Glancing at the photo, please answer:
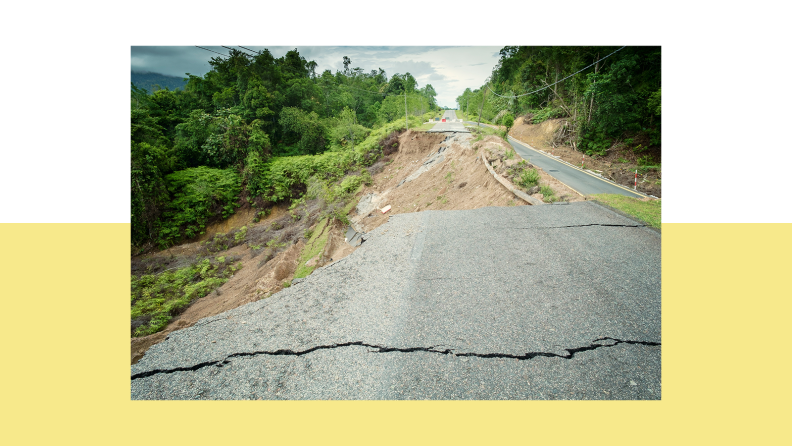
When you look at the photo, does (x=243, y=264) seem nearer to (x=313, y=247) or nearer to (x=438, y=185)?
(x=313, y=247)

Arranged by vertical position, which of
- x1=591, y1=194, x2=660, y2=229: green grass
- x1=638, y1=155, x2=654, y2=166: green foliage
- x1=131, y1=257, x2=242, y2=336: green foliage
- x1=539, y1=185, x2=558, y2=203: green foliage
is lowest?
x1=131, y1=257, x2=242, y2=336: green foliage

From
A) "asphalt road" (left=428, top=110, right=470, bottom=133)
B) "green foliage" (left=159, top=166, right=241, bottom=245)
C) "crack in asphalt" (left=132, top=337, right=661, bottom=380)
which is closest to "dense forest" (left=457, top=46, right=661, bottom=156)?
"asphalt road" (left=428, top=110, right=470, bottom=133)

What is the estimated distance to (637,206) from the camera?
6621mm

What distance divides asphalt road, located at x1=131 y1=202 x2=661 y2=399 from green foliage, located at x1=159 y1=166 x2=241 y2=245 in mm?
11473

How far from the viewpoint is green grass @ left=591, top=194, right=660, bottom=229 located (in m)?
5.89

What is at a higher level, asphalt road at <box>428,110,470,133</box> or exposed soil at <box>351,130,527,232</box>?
asphalt road at <box>428,110,470,133</box>

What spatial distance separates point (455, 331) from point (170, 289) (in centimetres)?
907

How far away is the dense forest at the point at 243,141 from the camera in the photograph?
13.4 m

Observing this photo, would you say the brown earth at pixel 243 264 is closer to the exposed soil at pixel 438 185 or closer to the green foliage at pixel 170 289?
the green foliage at pixel 170 289

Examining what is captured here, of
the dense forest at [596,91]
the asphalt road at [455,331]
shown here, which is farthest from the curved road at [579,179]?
the asphalt road at [455,331]

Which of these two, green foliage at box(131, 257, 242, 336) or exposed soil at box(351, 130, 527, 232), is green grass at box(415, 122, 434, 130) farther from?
green foliage at box(131, 257, 242, 336)

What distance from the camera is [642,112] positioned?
26.8 feet

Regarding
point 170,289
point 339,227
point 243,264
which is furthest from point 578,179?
point 170,289

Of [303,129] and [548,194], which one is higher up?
[303,129]
